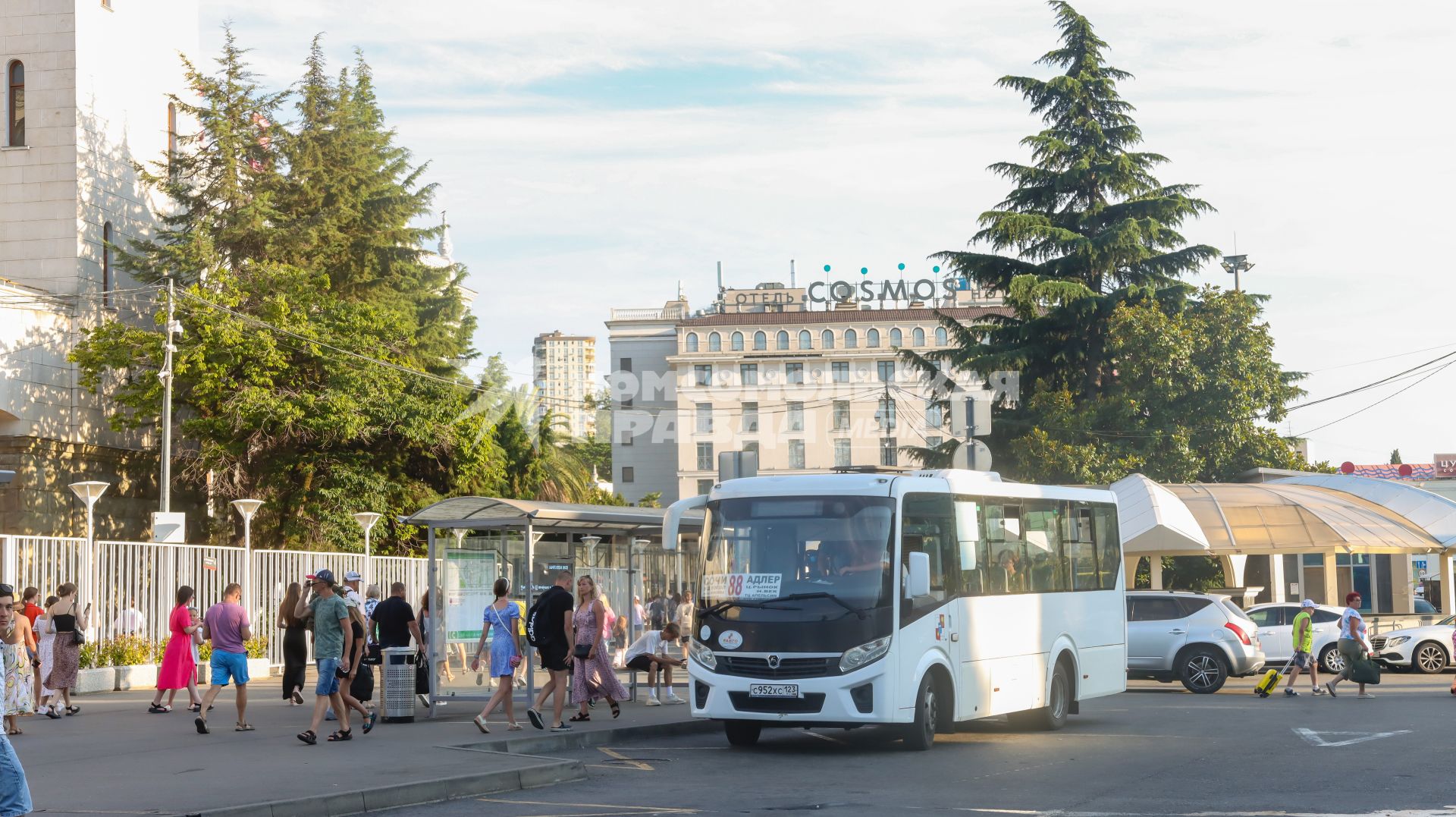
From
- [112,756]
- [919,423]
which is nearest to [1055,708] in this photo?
[112,756]

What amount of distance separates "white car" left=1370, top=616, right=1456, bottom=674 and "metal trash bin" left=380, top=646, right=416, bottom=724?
21282 mm

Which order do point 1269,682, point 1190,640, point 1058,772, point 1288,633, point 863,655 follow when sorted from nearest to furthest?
point 1058,772 → point 863,655 → point 1269,682 → point 1190,640 → point 1288,633

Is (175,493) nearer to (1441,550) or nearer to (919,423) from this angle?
(1441,550)

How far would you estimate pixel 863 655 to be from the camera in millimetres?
15445

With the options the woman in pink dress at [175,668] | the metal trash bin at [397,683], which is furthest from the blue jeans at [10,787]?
the woman in pink dress at [175,668]

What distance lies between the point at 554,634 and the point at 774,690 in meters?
2.61

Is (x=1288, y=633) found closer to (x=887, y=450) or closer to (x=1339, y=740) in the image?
(x=1339, y=740)

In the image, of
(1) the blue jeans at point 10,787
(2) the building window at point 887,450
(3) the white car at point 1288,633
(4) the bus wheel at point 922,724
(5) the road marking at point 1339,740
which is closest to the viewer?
(1) the blue jeans at point 10,787

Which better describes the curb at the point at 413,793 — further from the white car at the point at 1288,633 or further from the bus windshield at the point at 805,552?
the white car at the point at 1288,633

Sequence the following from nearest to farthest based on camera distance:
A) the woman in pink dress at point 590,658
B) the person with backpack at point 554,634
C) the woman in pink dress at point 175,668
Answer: the person with backpack at point 554,634, the woman in pink dress at point 590,658, the woman in pink dress at point 175,668

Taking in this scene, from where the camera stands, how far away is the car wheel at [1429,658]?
104 ft

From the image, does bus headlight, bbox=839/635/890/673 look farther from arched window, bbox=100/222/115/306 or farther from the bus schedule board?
arched window, bbox=100/222/115/306

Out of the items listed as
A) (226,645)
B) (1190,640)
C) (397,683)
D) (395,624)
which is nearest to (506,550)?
(395,624)

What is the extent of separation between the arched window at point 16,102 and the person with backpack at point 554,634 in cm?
3623
